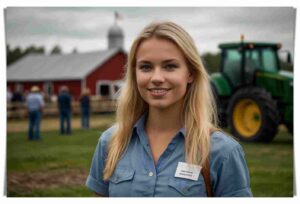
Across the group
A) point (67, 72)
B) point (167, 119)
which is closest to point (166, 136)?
point (167, 119)

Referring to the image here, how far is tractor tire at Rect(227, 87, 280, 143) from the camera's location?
523 cm

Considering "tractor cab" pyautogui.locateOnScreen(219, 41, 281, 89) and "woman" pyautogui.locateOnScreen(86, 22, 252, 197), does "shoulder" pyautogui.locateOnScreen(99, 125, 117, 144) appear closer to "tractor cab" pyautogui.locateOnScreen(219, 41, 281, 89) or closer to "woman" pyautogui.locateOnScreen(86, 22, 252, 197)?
"woman" pyautogui.locateOnScreen(86, 22, 252, 197)

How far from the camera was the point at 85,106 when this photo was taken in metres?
7.27

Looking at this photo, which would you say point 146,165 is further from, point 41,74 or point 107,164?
point 41,74

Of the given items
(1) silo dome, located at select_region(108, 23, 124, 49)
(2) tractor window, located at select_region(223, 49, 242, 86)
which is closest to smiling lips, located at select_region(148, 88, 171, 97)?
(1) silo dome, located at select_region(108, 23, 124, 49)

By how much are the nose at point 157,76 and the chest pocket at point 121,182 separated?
263 millimetres

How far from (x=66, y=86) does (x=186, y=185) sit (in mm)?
4318

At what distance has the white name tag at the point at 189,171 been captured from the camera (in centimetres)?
135

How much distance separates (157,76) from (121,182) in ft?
1.04

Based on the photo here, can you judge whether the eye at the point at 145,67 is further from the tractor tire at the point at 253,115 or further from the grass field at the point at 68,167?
the tractor tire at the point at 253,115

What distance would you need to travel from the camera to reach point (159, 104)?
1.45 m

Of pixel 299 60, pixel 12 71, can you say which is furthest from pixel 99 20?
pixel 299 60

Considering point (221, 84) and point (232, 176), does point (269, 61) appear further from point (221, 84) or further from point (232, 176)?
point (232, 176)

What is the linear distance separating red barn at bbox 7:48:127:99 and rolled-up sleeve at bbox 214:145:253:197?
2.18 m
